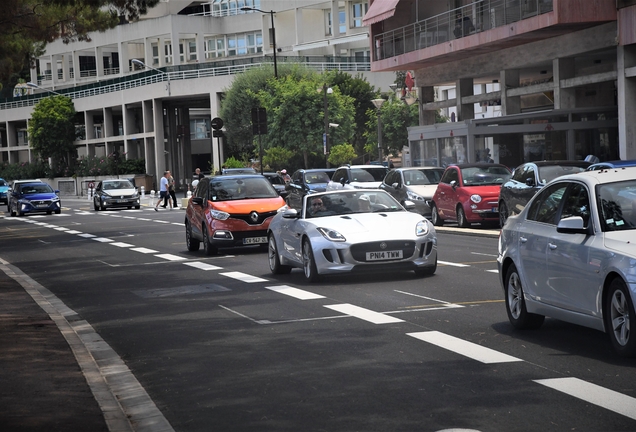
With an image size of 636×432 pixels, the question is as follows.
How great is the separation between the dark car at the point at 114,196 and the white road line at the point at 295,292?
41998 mm

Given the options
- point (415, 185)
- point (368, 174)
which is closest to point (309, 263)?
point (415, 185)

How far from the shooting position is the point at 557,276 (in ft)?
32.7

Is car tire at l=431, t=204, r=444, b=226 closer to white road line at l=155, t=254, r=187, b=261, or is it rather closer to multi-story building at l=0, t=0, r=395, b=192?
white road line at l=155, t=254, r=187, b=261

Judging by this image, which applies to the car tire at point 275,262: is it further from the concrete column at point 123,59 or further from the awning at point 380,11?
the concrete column at point 123,59

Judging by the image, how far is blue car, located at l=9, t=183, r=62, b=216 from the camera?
54.9 metres

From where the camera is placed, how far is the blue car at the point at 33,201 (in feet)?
180

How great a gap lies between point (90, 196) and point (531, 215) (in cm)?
7537

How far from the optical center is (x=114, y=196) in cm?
5731

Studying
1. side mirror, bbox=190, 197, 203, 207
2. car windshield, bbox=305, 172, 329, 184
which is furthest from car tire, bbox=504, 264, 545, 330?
car windshield, bbox=305, 172, 329, 184

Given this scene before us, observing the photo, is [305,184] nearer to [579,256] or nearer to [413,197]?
[413,197]

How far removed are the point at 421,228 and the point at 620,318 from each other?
738 cm

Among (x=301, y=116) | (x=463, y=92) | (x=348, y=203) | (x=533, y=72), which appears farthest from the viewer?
(x=301, y=116)

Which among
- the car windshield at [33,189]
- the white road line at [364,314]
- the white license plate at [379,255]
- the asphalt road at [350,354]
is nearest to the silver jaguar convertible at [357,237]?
the white license plate at [379,255]

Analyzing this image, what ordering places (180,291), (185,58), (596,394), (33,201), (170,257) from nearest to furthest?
(596,394), (180,291), (170,257), (33,201), (185,58)
